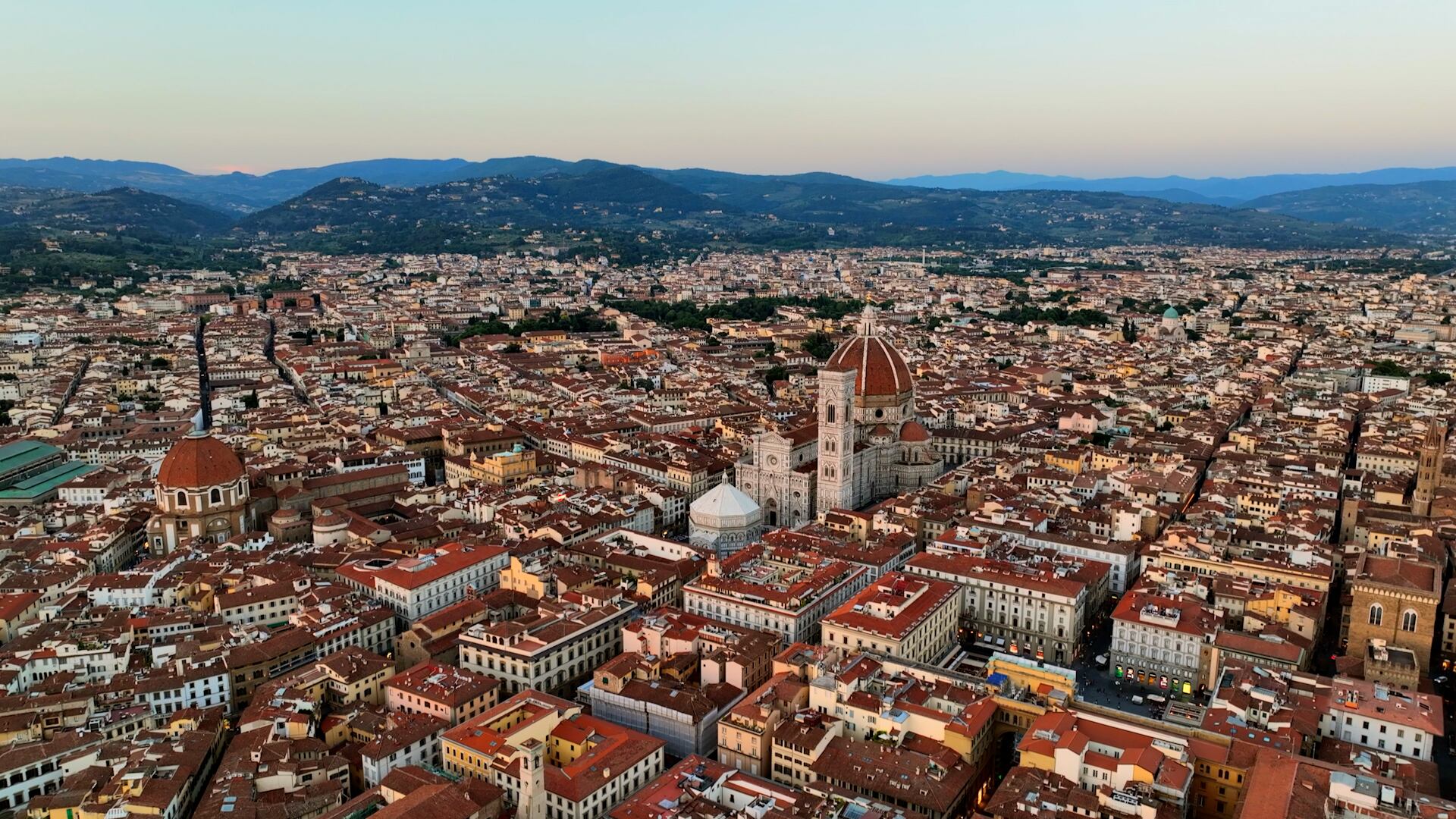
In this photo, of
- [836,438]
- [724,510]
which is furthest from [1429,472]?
[724,510]

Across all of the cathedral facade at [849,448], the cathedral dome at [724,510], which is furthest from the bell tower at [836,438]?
the cathedral dome at [724,510]

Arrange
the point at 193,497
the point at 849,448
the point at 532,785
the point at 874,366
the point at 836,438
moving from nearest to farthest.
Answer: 1. the point at 532,785
2. the point at 193,497
3. the point at 836,438
4. the point at 849,448
5. the point at 874,366

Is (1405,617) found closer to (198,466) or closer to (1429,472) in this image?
(1429,472)

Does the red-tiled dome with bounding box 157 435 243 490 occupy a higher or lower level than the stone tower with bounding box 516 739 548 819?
higher

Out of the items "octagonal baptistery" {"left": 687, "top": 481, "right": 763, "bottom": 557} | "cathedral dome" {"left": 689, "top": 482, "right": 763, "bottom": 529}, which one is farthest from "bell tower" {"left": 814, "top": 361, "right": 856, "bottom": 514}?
"octagonal baptistery" {"left": 687, "top": 481, "right": 763, "bottom": 557}

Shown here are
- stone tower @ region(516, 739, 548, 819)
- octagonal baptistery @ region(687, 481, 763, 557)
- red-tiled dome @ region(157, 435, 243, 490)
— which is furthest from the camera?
red-tiled dome @ region(157, 435, 243, 490)

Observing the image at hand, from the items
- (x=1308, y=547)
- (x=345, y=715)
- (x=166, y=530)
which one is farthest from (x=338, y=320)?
(x=1308, y=547)

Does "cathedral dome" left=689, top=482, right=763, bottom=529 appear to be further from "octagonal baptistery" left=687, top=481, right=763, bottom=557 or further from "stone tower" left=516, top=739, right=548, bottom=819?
"stone tower" left=516, top=739, right=548, bottom=819

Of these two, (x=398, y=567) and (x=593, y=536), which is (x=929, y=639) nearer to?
(x=593, y=536)
